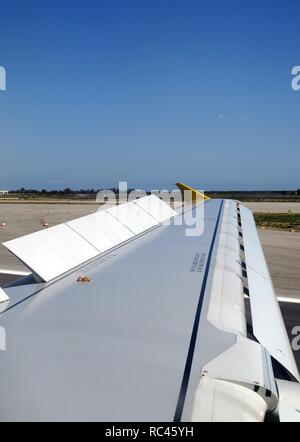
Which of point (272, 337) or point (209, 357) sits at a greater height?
point (209, 357)

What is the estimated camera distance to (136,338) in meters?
2.09

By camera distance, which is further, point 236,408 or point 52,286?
point 52,286

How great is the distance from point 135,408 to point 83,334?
743 millimetres

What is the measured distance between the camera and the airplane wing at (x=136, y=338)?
1503mm

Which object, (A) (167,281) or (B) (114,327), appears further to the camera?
(A) (167,281)

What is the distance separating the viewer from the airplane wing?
4.93 ft

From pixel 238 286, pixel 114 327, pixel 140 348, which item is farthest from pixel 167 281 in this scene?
pixel 140 348

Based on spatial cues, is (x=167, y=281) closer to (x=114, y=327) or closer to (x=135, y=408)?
(x=114, y=327)

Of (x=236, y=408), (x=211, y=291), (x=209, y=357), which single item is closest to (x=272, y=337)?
Result: (x=211, y=291)

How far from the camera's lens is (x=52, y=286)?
10.5 feet

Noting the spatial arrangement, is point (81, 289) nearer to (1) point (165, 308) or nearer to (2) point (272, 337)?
(1) point (165, 308)

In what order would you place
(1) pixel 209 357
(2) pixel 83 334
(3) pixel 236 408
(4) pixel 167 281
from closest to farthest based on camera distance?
(3) pixel 236 408 < (1) pixel 209 357 < (2) pixel 83 334 < (4) pixel 167 281
